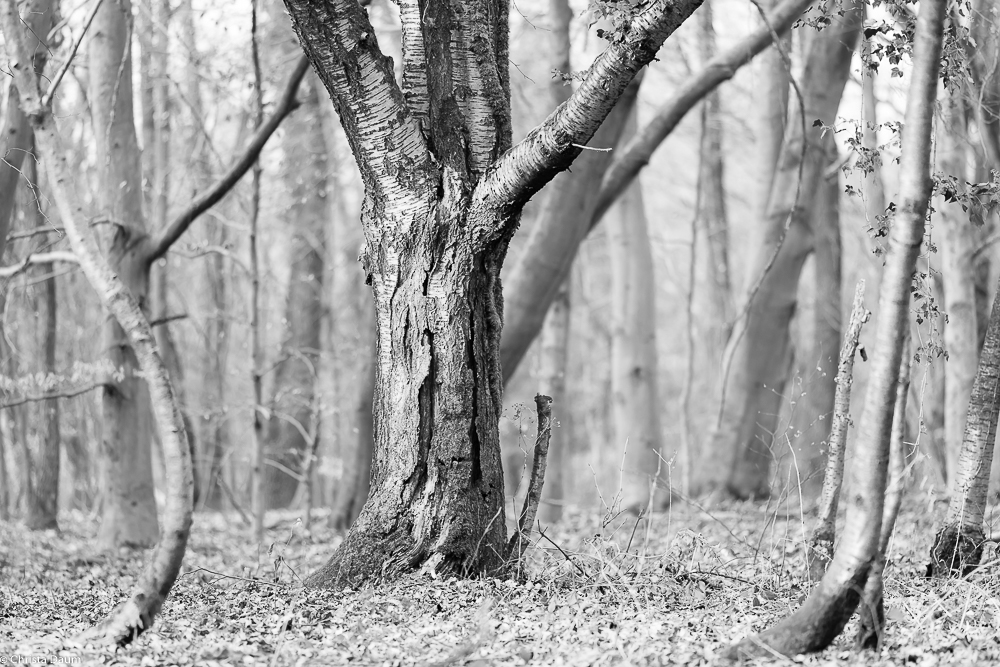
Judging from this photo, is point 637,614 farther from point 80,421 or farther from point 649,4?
point 80,421

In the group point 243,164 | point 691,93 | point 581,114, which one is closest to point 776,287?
point 691,93

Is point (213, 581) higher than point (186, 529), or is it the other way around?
point (186, 529)

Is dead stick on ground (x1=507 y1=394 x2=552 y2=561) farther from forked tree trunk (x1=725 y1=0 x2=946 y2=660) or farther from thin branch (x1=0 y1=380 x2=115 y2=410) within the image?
thin branch (x1=0 y1=380 x2=115 y2=410)

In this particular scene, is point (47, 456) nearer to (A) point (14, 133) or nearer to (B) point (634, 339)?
(A) point (14, 133)

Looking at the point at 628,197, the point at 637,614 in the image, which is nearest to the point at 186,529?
the point at 637,614

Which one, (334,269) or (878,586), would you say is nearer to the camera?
(878,586)

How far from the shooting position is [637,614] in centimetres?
387

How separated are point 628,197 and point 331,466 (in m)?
5.14

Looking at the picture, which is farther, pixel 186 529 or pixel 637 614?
pixel 637 614

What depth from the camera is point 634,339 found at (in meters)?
10.9

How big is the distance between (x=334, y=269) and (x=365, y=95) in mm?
8425

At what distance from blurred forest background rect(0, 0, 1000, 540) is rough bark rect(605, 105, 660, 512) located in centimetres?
2

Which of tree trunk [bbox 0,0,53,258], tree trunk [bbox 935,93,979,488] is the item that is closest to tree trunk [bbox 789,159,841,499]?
tree trunk [bbox 935,93,979,488]

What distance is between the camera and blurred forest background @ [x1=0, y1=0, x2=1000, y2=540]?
7672mm
